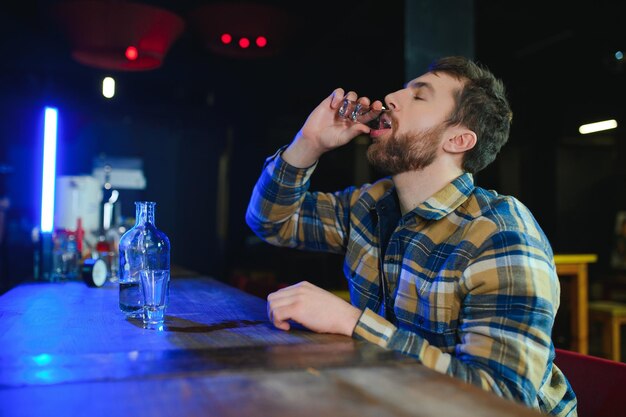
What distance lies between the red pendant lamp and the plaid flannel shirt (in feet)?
6.19

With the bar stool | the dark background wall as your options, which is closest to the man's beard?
the bar stool

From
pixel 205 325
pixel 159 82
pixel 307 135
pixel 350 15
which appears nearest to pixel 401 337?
pixel 205 325

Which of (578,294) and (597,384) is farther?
→ (578,294)

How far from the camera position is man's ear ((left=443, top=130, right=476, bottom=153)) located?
182 centimetres

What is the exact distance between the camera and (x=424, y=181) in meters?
1.81

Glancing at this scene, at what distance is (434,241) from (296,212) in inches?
27.9

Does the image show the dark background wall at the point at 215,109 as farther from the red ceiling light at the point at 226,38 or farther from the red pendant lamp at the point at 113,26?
the red pendant lamp at the point at 113,26

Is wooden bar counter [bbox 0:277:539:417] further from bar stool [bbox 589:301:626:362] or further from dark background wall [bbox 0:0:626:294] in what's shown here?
dark background wall [bbox 0:0:626:294]

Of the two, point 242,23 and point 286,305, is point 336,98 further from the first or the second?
point 242,23

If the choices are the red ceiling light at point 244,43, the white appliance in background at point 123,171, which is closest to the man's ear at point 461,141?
the red ceiling light at point 244,43

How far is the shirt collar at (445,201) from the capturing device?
161 cm

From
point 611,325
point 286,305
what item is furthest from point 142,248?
point 611,325

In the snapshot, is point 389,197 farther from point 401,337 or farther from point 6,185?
point 6,185

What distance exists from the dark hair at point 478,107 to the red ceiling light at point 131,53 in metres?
2.34
